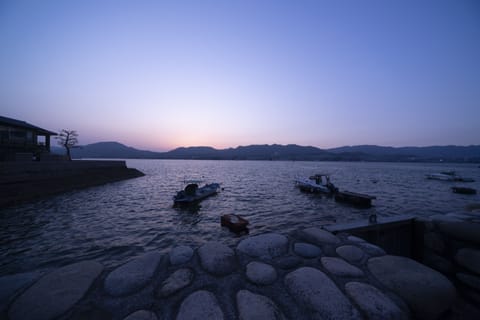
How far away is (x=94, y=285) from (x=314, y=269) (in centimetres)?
351

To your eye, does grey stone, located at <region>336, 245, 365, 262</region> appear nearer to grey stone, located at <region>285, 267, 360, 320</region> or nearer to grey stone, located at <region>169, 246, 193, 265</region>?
grey stone, located at <region>285, 267, 360, 320</region>

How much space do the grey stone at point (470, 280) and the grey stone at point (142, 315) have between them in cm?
602

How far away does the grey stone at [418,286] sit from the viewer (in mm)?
2309

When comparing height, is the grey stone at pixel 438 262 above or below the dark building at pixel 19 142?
below

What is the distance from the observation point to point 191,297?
2.32 m

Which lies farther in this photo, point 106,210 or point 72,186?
point 72,186

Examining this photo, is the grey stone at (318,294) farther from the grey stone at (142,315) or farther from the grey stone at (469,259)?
the grey stone at (469,259)

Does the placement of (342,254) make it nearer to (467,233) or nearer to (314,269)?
(314,269)

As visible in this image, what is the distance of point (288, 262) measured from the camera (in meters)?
3.16

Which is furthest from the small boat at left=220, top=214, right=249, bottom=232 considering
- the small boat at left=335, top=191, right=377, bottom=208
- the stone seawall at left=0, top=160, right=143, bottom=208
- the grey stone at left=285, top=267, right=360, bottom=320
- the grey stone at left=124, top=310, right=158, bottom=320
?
the stone seawall at left=0, top=160, right=143, bottom=208

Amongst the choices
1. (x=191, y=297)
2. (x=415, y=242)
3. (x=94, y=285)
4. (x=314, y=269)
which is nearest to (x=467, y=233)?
(x=415, y=242)

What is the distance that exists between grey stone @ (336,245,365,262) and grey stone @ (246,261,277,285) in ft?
5.13

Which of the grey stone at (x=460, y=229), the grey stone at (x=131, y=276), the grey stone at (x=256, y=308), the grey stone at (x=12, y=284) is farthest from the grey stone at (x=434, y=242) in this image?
the grey stone at (x=12, y=284)

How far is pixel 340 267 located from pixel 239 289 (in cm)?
185
